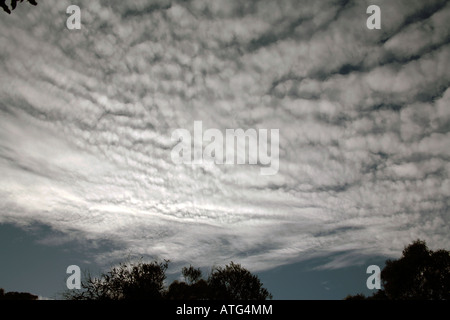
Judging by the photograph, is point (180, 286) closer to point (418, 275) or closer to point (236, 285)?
point (236, 285)

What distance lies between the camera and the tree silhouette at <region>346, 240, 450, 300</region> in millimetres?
35781

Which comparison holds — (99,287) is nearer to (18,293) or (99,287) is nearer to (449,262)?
Result: (18,293)

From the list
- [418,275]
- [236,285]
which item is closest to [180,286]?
[236,285]

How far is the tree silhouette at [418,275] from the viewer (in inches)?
1409

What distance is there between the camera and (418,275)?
122ft
